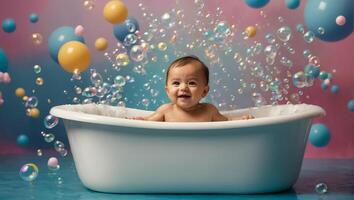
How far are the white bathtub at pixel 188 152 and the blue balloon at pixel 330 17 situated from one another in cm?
85

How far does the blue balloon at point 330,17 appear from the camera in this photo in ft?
12.1

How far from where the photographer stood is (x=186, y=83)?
3148 mm

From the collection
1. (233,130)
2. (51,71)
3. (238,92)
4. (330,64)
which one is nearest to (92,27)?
(51,71)

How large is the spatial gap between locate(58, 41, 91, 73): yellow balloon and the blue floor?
622 millimetres

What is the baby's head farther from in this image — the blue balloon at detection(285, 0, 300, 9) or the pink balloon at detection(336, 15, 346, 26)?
the blue balloon at detection(285, 0, 300, 9)

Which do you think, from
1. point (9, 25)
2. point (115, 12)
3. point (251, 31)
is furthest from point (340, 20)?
point (9, 25)

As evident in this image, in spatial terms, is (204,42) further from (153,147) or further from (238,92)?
(153,147)

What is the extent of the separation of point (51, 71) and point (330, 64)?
6.34ft

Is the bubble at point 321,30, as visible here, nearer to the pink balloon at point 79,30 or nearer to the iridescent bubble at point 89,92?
the iridescent bubble at point 89,92

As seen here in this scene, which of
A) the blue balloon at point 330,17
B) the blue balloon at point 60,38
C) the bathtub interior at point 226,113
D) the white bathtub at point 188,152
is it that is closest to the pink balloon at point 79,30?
the blue balloon at point 60,38

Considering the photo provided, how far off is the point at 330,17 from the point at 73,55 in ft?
4.95

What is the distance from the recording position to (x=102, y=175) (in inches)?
117

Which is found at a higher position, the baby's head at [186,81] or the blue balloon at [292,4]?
the blue balloon at [292,4]

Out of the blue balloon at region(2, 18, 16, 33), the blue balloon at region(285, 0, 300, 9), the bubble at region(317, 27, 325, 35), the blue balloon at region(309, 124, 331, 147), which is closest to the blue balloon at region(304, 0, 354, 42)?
the bubble at region(317, 27, 325, 35)
